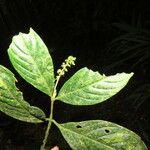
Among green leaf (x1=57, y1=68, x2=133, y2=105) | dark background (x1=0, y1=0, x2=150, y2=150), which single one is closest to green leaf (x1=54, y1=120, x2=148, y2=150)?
green leaf (x1=57, y1=68, x2=133, y2=105)

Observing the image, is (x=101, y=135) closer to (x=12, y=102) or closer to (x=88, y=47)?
(x=12, y=102)

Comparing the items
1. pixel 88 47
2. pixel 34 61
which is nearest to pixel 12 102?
pixel 34 61

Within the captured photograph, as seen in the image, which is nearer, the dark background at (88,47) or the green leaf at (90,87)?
the green leaf at (90,87)

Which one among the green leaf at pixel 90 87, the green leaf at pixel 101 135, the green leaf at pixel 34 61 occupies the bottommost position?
the green leaf at pixel 101 135

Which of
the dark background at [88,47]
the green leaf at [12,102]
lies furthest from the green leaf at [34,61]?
the dark background at [88,47]

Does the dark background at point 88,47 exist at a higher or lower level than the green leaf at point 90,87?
lower

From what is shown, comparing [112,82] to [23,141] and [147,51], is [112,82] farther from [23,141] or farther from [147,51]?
[147,51]

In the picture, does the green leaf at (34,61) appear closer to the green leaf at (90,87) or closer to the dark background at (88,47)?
the green leaf at (90,87)
